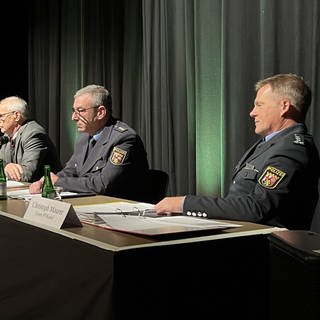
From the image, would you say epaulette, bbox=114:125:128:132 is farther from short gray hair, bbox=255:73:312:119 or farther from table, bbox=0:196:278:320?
table, bbox=0:196:278:320

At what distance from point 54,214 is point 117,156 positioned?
1.25m

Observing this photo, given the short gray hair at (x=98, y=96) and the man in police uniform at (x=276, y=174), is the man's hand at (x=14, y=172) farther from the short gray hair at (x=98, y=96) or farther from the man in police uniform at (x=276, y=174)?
the man in police uniform at (x=276, y=174)

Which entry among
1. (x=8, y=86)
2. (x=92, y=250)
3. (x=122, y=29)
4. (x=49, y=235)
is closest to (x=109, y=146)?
(x=49, y=235)

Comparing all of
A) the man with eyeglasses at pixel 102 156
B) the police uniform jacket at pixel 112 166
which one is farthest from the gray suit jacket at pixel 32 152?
the police uniform jacket at pixel 112 166

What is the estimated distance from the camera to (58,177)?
10.8 feet

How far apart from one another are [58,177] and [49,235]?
1.44 m

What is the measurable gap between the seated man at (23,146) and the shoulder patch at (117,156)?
768 millimetres

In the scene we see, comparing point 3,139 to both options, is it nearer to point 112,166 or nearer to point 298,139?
point 112,166

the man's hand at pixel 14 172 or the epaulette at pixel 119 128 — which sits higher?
the epaulette at pixel 119 128

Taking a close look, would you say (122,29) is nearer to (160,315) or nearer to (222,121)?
(222,121)

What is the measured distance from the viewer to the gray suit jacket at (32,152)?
12.5 ft

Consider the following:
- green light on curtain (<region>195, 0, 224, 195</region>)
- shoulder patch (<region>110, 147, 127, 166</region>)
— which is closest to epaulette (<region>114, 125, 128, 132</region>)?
shoulder patch (<region>110, 147, 127, 166</region>)

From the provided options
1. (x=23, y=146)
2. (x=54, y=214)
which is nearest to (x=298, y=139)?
(x=54, y=214)

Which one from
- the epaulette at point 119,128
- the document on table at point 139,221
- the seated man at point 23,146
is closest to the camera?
the document on table at point 139,221
